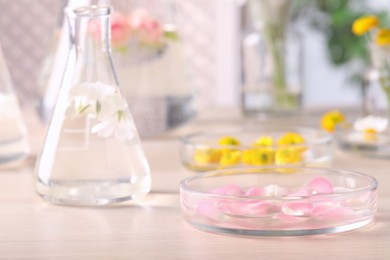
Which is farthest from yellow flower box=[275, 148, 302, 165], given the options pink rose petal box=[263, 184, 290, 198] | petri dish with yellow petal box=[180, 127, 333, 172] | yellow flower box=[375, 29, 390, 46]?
yellow flower box=[375, 29, 390, 46]

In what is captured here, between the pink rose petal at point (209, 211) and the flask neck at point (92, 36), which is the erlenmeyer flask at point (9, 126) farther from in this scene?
the pink rose petal at point (209, 211)

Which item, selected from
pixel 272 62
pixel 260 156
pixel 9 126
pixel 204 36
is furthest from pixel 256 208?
pixel 204 36

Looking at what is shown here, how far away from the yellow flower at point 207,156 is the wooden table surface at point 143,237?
0.08 m

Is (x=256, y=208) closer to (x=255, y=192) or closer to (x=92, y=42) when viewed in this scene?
(x=255, y=192)

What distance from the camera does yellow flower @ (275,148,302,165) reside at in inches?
39.7

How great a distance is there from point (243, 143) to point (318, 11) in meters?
3.07

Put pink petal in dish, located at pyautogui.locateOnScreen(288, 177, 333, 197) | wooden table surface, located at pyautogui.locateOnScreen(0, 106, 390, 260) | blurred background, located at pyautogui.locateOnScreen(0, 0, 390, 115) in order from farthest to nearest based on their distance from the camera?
blurred background, located at pyautogui.locateOnScreen(0, 0, 390, 115) < pink petal in dish, located at pyautogui.locateOnScreen(288, 177, 333, 197) < wooden table surface, located at pyautogui.locateOnScreen(0, 106, 390, 260)

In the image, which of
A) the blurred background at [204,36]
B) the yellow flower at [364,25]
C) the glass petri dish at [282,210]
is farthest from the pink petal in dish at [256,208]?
the blurred background at [204,36]

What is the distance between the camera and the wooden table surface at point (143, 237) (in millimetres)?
655

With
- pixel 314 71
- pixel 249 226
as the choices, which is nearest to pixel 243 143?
pixel 249 226

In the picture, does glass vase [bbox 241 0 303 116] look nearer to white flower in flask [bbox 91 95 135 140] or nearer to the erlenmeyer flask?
the erlenmeyer flask

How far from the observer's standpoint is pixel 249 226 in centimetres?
71

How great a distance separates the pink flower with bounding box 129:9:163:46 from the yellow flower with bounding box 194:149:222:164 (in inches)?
11.6

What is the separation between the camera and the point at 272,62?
1623mm
